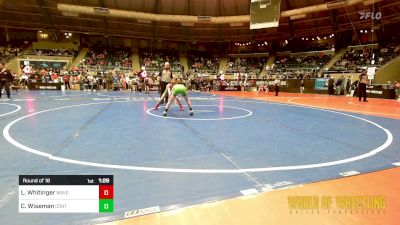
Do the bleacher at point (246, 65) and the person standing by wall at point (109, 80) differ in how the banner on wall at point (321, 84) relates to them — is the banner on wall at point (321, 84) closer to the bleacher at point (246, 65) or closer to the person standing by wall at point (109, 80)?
the bleacher at point (246, 65)

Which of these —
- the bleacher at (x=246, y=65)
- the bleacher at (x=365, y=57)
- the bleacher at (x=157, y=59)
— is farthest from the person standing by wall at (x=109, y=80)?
the bleacher at (x=365, y=57)

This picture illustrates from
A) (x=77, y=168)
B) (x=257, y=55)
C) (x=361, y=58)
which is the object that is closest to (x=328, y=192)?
(x=77, y=168)

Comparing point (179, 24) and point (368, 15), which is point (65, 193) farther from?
point (179, 24)

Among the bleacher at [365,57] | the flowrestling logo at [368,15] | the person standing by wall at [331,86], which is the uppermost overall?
the flowrestling logo at [368,15]

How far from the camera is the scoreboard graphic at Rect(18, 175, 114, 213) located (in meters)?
2.28

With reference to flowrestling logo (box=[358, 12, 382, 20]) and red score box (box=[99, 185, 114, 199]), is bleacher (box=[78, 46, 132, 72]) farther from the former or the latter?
red score box (box=[99, 185, 114, 199])

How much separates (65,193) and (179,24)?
3858cm

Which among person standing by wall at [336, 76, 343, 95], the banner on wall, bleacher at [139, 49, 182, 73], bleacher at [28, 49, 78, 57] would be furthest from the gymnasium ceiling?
person standing by wall at [336, 76, 343, 95]

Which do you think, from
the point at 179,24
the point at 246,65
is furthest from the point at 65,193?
the point at 246,65

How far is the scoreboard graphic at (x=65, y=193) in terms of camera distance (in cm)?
228

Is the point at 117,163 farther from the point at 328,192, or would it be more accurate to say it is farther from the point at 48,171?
the point at 328,192

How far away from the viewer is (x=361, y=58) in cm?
3041

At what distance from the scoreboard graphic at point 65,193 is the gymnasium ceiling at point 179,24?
3318 cm

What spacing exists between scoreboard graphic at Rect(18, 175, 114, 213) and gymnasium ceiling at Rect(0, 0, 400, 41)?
3318 centimetres
